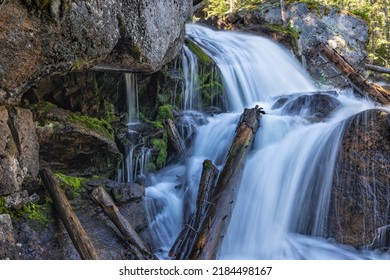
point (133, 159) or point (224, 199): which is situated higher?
point (224, 199)

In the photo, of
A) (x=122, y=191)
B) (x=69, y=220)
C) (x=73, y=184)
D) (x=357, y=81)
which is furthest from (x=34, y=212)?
(x=357, y=81)

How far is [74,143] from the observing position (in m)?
5.24

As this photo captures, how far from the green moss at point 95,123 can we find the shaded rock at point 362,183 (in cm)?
397

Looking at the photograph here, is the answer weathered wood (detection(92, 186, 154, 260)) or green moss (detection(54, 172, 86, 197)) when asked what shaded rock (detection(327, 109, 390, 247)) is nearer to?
weathered wood (detection(92, 186, 154, 260))

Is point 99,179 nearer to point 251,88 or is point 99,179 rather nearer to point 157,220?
point 157,220

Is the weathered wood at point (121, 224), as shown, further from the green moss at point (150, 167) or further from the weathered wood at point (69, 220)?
the green moss at point (150, 167)

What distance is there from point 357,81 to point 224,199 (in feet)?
17.1

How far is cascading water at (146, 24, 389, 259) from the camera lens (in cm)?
488

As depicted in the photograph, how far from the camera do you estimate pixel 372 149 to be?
4820mm

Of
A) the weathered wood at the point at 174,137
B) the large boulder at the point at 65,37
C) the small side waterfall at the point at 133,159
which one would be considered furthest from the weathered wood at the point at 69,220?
the weathered wood at the point at 174,137

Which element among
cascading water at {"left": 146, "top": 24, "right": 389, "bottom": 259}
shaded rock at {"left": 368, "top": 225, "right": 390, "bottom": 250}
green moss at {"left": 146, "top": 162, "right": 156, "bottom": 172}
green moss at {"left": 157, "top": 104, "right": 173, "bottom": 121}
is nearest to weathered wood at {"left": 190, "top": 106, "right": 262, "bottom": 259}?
cascading water at {"left": 146, "top": 24, "right": 389, "bottom": 259}

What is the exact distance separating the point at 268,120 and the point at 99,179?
3.81 m

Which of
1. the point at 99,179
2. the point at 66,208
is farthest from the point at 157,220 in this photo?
the point at 66,208

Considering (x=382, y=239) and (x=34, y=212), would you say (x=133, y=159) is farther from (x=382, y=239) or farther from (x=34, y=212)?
(x=382, y=239)
